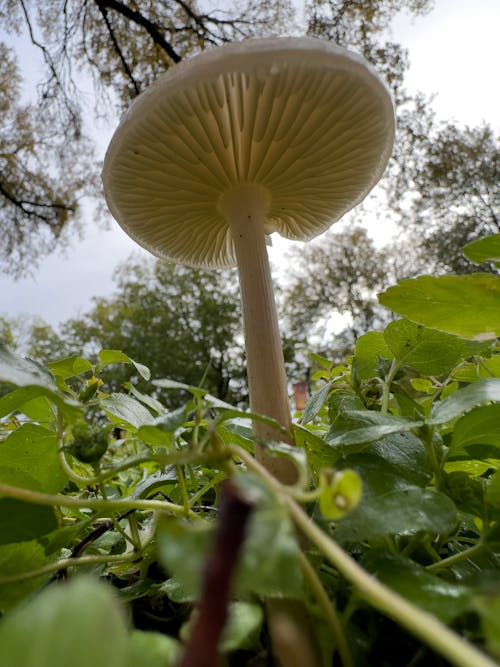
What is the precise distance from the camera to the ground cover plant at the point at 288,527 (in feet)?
0.51

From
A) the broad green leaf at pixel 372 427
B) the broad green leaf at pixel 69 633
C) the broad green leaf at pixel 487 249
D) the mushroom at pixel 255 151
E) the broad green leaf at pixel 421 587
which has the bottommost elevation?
the broad green leaf at pixel 421 587

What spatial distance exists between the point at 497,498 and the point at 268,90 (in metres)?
0.50

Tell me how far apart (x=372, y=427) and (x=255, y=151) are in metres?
0.48

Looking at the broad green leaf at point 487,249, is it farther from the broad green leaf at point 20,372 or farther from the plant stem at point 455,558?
the broad green leaf at point 20,372

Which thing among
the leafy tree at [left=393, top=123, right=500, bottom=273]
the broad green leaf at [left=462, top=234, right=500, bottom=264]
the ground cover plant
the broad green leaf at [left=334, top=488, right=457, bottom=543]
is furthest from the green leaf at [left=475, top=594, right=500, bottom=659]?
the leafy tree at [left=393, top=123, right=500, bottom=273]

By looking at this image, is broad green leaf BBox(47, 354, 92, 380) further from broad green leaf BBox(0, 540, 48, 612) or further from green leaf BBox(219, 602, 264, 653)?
green leaf BBox(219, 602, 264, 653)

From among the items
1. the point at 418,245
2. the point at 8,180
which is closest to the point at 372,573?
the point at 8,180

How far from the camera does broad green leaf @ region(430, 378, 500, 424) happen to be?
0.33 m

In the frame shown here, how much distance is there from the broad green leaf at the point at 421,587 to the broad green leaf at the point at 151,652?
0.13m

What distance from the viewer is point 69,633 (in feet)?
0.45

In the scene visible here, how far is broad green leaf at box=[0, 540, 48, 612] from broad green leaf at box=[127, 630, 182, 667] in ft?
0.72

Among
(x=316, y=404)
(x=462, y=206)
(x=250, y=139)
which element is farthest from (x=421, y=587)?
(x=462, y=206)

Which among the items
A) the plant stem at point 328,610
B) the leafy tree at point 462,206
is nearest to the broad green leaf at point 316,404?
the plant stem at point 328,610

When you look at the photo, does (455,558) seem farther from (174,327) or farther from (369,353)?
(174,327)
